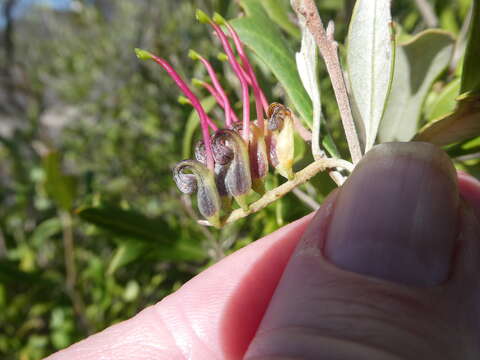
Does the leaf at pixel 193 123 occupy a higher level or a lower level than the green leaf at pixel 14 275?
higher

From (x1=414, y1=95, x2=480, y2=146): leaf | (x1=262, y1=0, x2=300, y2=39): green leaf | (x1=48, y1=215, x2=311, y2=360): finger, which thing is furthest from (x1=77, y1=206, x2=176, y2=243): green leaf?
(x1=414, y1=95, x2=480, y2=146): leaf

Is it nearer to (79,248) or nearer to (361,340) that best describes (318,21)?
(361,340)

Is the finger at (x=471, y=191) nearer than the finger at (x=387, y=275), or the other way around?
the finger at (x=387, y=275)

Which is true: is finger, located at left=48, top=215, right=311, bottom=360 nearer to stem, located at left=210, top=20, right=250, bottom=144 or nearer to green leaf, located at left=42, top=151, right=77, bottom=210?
stem, located at left=210, top=20, right=250, bottom=144

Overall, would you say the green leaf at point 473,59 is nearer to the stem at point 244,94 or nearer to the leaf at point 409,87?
the leaf at point 409,87

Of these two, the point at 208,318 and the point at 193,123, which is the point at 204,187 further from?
the point at 208,318

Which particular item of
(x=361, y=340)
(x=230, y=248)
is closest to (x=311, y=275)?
(x=361, y=340)

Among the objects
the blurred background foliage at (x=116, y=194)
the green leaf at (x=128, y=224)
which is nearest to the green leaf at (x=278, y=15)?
the blurred background foliage at (x=116, y=194)
